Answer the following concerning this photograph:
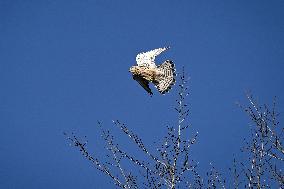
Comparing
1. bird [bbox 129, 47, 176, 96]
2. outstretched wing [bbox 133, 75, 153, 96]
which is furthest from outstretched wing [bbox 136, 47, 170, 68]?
outstretched wing [bbox 133, 75, 153, 96]

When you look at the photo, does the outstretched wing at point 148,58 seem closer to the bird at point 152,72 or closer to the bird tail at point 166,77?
the bird at point 152,72

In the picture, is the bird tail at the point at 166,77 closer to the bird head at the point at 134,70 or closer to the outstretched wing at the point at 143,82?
the outstretched wing at the point at 143,82

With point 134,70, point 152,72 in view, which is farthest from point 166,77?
point 134,70

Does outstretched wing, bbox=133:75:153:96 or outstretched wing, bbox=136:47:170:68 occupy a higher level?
outstretched wing, bbox=136:47:170:68

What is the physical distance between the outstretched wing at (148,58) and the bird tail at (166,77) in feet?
0.89

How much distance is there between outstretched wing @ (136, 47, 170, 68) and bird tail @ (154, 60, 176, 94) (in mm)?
271

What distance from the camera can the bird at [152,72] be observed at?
22.0 ft

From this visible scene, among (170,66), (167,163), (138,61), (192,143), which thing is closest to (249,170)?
(192,143)

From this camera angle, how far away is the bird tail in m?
6.69

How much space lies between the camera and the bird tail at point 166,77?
6691mm

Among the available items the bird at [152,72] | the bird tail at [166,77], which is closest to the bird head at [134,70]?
the bird at [152,72]

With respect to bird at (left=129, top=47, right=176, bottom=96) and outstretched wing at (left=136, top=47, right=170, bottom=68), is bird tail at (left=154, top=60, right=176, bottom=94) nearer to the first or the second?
bird at (left=129, top=47, right=176, bottom=96)

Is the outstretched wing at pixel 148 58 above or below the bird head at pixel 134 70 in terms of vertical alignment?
above

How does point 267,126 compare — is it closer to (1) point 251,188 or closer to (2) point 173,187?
(1) point 251,188
